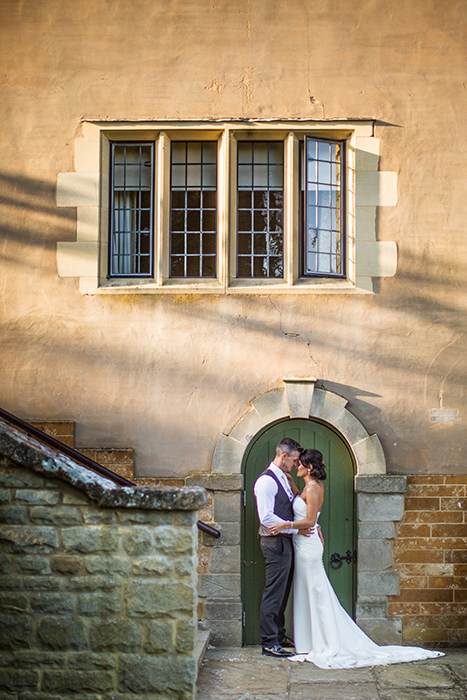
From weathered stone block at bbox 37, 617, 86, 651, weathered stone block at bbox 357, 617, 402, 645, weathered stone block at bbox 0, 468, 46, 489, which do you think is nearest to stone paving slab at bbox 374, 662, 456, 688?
weathered stone block at bbox 357, 617, 402, 645

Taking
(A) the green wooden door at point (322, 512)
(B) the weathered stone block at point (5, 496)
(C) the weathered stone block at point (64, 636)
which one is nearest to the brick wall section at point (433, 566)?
(A) the green wooden door at point (322, 512)

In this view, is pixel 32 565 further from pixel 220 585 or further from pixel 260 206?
pixel 260 206

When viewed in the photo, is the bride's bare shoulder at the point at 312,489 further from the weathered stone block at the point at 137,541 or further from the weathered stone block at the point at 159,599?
the weathered stone block at the point at 137,541

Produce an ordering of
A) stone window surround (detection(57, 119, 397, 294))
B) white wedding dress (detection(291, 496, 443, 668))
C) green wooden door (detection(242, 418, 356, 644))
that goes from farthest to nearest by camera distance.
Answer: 1. stone window surround (detection(57, 119, 397, 294))
2. green wooden door (detection(242, 418, 356, 644))
3. white wedding dress (detection(291, 496, 443, 668))

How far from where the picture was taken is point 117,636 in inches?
172

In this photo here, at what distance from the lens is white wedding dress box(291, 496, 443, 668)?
5.71 m

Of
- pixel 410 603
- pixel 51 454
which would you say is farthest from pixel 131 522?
pixel 410 603

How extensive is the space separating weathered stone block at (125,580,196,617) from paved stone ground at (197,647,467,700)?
1013 millimetres

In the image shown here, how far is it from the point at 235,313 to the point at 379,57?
2.84m

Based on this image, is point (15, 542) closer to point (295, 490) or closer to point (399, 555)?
point (295, 490)

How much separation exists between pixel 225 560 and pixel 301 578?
75 cm

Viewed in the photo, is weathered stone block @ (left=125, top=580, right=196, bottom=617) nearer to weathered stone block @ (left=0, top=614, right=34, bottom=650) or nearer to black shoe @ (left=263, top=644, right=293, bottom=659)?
weathered stone block @ (left=0, top=614, right=34, bottom=650)

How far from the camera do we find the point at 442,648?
616 centimetres

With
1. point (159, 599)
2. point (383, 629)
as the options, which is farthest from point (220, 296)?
point (383, 629)
